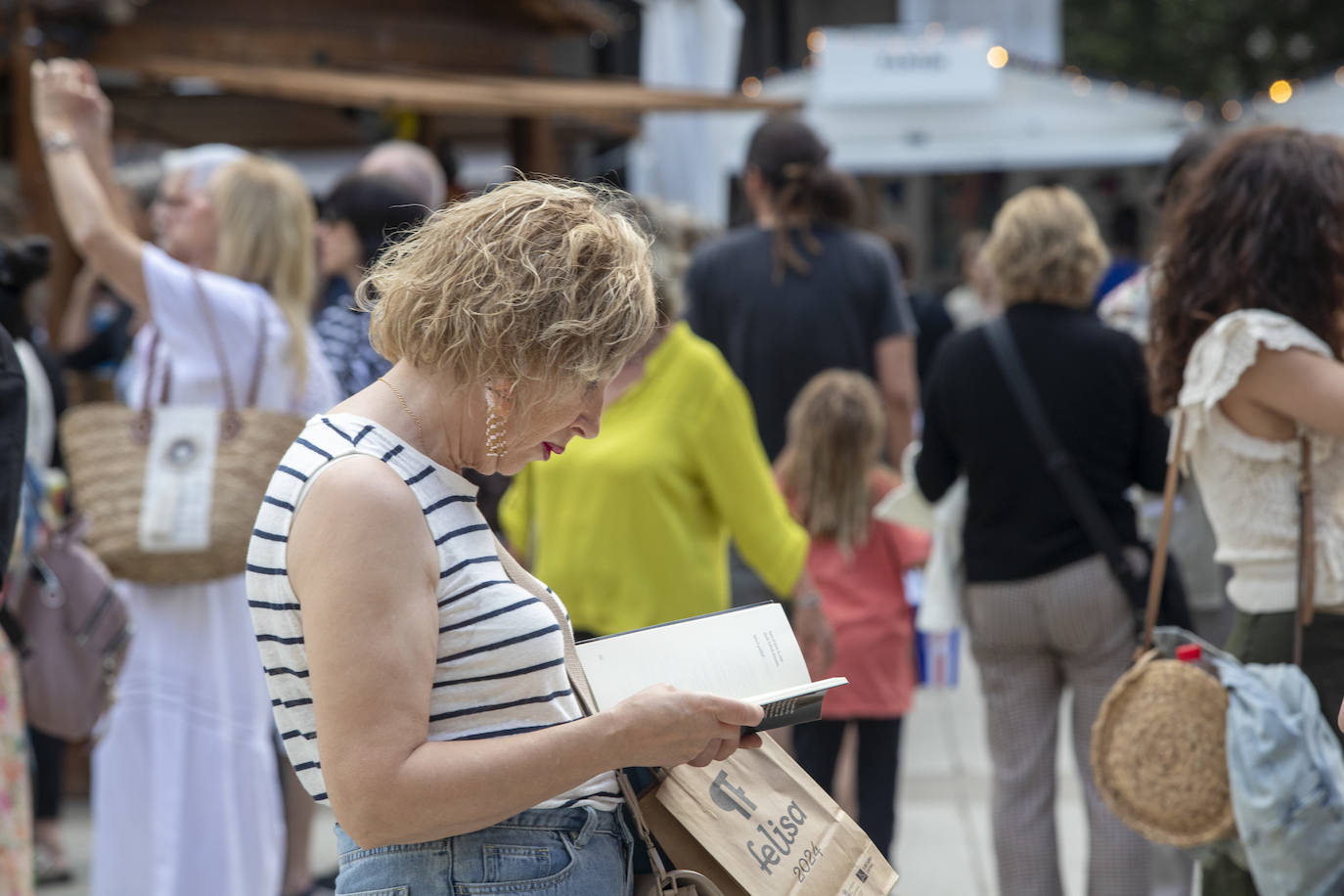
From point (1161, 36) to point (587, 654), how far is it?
21874 mm

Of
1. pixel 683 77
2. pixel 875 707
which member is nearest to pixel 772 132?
pixel 875 707

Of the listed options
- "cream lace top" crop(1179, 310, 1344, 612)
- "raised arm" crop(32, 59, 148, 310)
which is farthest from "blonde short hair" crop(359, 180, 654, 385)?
"raised arm" crop(32, 59, 148, 310)

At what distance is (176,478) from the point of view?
3547mm

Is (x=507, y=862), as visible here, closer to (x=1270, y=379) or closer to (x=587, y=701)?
(x=587, y=701)

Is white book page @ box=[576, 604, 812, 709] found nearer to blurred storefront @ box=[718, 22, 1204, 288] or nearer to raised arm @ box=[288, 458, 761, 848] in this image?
raised arm @ box=[288, 458, 761, 848]

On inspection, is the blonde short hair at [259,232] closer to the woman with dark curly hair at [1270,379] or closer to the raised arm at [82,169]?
the raised arm at [82,169]

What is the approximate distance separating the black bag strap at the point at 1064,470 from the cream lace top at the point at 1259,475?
0.80 meters

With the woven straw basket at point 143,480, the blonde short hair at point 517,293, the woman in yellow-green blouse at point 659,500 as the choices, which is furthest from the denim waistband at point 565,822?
the woven straw basket at point 143,480

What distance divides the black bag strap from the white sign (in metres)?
8.60

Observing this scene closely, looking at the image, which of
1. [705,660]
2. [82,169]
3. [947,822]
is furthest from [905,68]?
[705,660]

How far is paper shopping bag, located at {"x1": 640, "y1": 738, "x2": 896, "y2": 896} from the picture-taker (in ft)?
5.78

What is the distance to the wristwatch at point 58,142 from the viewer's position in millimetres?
3428

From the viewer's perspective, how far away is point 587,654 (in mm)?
1786

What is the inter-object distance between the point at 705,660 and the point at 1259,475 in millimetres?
1394
